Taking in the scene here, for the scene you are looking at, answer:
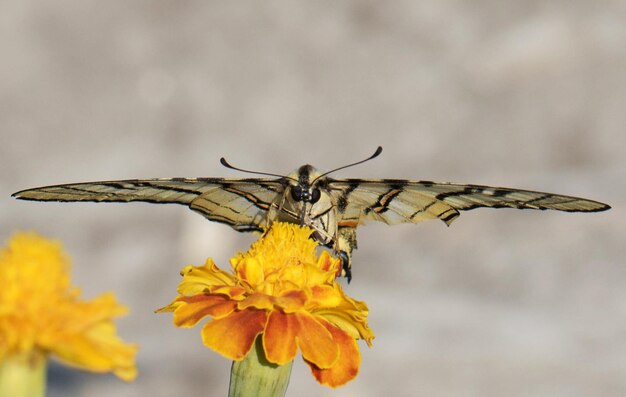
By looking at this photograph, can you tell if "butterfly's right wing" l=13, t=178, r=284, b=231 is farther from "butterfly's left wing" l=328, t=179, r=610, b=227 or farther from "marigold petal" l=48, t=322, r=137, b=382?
"marigold petal" l=48, t=322, r=137, b=382

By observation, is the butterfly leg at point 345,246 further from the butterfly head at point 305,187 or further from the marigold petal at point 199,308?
the marigold petal at point 199,308

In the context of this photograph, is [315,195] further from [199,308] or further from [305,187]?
[199,308]

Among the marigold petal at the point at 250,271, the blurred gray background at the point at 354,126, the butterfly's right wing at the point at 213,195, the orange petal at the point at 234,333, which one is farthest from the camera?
the blurred gray background at the point at 354,126

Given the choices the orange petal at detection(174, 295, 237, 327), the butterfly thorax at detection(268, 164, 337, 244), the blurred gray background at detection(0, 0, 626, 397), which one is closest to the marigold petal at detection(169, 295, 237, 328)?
the orange petal at detection(174, 295, 237, 327)

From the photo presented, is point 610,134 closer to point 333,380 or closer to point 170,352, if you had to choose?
point 170,352

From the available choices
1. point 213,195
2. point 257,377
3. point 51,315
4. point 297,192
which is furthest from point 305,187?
point 51,315

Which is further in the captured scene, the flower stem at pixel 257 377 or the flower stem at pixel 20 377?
the flower stem at pixel 257 377

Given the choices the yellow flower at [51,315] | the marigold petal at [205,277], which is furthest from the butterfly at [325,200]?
the yellow flower at [51,315]

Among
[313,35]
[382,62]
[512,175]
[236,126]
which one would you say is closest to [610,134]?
[512,175]
